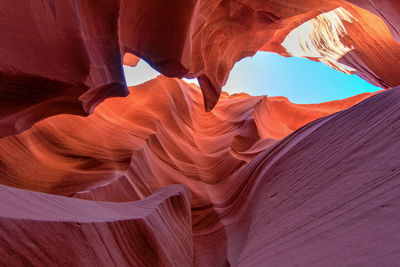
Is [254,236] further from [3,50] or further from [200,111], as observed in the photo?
[200,111]

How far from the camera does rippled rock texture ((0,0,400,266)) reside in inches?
43.2

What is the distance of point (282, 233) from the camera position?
1443 mm

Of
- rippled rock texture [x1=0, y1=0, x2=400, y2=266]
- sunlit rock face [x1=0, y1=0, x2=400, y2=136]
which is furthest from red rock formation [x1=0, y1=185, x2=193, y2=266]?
sunlit rock face [x1=0, y1=0, x2=400, y2=136]

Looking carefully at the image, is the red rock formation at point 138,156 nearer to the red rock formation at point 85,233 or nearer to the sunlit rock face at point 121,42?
the red rock formation at point 85,233

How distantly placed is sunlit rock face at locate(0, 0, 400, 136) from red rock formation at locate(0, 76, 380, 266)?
78cm

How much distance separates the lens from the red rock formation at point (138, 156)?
275 cm

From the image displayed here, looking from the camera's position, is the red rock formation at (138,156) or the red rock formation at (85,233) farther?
the red rock formation at (138,156)

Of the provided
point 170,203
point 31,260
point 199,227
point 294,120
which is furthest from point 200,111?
point 31,260

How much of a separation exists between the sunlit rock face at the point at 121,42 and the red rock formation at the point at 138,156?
30.6 inches

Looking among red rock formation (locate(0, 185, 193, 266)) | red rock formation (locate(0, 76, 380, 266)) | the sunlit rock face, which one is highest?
the sunlit rock face

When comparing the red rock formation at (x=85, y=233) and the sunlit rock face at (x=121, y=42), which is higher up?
the sunlit rock face at (x=121, y=42)

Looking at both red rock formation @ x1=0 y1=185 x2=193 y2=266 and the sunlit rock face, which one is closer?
red rock formation @ x1=0 y1=185 x2=193 y2=266

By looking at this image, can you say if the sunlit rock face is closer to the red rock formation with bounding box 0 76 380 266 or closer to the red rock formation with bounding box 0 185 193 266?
the red rock formation with bounding box 0 76 380 266

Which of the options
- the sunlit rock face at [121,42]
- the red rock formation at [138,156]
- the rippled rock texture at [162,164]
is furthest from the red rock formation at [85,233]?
the sunlit rock face at [121,42]
